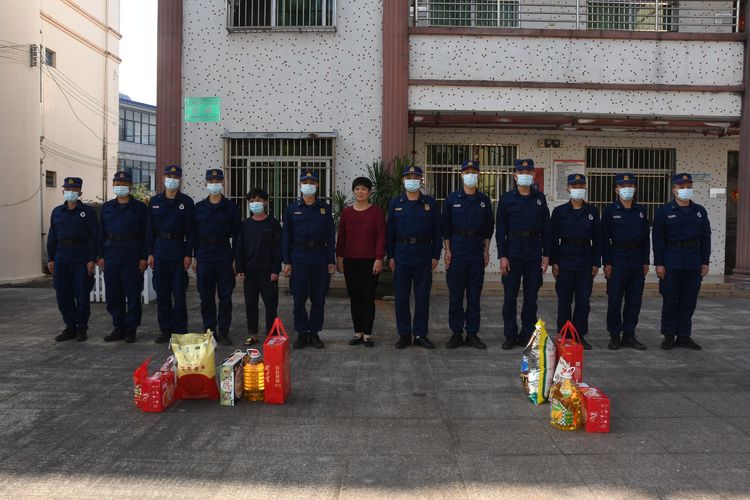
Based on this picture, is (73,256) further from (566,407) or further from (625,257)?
(625,257)

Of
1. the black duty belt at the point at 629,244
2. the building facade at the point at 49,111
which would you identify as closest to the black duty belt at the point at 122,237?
the black duty belt at the point at 629,244

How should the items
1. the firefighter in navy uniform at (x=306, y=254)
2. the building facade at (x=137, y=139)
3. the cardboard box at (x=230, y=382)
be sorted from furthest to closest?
the building facade at (x=137, y=139) → the firefighter in navy uniform at (x=306, y=254) → the cardboard box at (x=230, y=382)

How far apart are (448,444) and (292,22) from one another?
9.13 m

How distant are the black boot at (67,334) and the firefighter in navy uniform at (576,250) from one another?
5.50 m

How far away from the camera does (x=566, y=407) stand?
14.1 ft

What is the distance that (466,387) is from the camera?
536 cm

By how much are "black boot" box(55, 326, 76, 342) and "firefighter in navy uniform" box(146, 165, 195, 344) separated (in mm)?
1046

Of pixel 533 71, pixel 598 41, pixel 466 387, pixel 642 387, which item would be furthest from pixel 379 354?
pixel 598 41

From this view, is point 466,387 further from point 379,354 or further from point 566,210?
point 566,210

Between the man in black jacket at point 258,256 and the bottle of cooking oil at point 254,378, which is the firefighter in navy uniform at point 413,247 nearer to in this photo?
the man in black jacket at point 258,256

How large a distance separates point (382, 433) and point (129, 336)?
4027 millimetres

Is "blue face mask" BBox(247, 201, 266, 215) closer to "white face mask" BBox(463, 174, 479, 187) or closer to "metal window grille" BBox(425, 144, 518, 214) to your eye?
"white face mask" BBox(463, 174, 479, 187)

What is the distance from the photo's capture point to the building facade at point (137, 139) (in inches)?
1699

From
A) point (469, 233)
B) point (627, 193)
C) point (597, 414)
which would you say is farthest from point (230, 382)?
point (627, 193)
